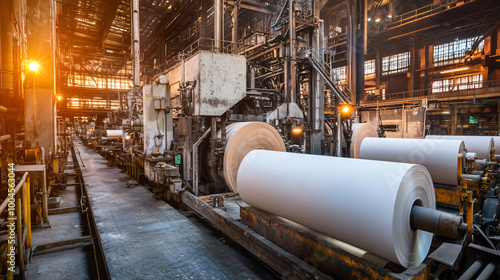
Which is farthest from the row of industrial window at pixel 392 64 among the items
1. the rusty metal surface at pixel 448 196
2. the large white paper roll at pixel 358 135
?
the rusty metal surface at pixel 448 196

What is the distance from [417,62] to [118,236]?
32.2 meters

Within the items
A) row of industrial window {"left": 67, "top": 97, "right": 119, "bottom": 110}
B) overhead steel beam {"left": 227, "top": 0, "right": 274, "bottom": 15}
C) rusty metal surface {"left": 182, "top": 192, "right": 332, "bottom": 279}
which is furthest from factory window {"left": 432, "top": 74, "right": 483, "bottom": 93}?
row of industrial window {"left": 67, "top": 97, "right": 119, "bottom": 110}

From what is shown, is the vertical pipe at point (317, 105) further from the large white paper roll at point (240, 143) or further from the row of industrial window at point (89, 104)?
the row of industrial window at point (89, 104)

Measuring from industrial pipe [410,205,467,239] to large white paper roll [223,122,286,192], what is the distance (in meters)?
4.38

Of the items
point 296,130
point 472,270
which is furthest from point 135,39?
point 472,270

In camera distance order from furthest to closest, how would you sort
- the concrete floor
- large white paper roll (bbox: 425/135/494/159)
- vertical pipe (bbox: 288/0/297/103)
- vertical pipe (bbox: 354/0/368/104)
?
vertical pipe (bbox: 354/0/368/104), vertical pipe (bbox: 288/0/297/103), large white paper roll (bbox: 425/135/494/159), the concrete floor

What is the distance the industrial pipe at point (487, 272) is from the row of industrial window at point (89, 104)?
2908cm

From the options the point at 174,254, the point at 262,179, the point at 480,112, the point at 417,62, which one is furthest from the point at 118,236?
the point at 417,62

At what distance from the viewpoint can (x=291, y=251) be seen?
298cm

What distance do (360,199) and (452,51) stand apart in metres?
31.7

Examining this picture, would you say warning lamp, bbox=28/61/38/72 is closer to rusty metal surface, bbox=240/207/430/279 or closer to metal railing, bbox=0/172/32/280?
metal railing, bbox=0/172/32/280

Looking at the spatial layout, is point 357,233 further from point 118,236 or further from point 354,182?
point 118,236

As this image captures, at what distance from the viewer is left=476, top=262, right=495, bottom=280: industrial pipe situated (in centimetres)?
286

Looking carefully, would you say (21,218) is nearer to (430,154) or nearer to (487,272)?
(487,272)
